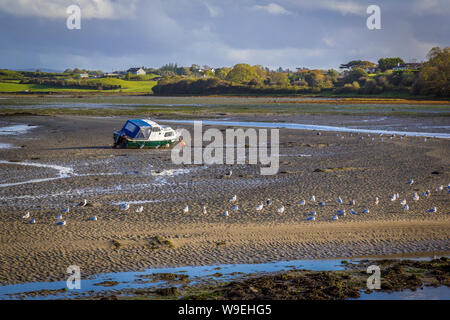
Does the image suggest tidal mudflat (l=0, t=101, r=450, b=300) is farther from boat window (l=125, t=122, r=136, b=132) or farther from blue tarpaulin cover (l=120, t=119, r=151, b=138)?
boat window (l=125, t=122, r=136, b=132)

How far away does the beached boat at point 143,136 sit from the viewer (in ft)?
87.9

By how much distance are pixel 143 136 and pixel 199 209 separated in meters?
13.6

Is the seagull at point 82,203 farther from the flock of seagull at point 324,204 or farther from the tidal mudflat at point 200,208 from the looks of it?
the flock of seagull at point 324,204

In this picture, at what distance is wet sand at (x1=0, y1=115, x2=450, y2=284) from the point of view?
35.2ft

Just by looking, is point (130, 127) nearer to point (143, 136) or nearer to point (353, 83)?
point (143, 136)

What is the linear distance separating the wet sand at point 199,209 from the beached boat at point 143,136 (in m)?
0.79

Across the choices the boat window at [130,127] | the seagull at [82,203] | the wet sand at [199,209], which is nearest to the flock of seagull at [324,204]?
the wet sand at [199,209]

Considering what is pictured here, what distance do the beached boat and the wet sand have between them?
2.59 ft

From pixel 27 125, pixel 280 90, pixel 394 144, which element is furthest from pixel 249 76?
pixel 394 144

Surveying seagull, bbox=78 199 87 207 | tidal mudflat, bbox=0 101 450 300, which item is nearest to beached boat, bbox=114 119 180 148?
tidal mudflat, bbox=0 101 450 300

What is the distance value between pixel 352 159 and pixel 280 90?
9358 centimetres

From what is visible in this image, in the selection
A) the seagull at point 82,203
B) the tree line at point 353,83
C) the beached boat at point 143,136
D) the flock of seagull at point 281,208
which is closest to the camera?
the flock of seagull at point 281,208

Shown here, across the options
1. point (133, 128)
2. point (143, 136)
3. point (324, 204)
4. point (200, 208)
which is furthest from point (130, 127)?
point (324, 204)
